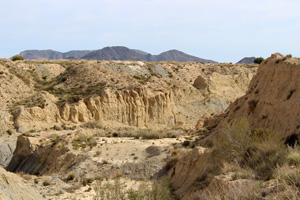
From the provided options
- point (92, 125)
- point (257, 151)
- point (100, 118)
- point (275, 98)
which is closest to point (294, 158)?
point (257, 151)

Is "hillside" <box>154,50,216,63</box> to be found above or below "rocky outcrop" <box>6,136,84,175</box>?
above

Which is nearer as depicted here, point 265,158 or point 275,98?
point 265,158

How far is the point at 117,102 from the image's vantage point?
122ft

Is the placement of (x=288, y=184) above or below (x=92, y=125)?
above

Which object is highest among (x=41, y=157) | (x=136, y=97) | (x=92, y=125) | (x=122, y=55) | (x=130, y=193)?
(x=122, y=55)

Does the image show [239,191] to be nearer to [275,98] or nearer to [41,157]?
[275,98]

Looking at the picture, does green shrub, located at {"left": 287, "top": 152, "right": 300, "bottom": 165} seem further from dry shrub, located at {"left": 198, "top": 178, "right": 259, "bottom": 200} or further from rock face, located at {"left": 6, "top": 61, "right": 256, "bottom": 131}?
rock face, located at {"left": 6, "top": 61, "right": 256, "bottom": 131}

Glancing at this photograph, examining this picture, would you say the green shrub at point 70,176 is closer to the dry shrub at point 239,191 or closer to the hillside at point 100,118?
the hillside at point 100,118

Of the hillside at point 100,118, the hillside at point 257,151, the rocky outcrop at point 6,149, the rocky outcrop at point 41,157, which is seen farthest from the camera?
the rocky outcrop at point 6,149

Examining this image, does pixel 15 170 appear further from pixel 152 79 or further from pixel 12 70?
pixel 152 79

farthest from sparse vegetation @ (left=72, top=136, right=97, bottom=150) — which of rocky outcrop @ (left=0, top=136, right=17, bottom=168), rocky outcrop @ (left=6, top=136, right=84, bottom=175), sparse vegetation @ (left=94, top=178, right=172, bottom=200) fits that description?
sparse vegetation @ (left=94, top=178, right=172, bottom=200)

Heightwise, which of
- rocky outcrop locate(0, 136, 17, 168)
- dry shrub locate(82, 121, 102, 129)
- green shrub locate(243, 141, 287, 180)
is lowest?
rocky outcrop locate(0, 136, 17, 168)

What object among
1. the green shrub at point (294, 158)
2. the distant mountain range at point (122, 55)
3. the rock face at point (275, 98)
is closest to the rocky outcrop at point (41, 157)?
the rock face at point (275, 98)

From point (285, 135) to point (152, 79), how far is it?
30630 millimetres
